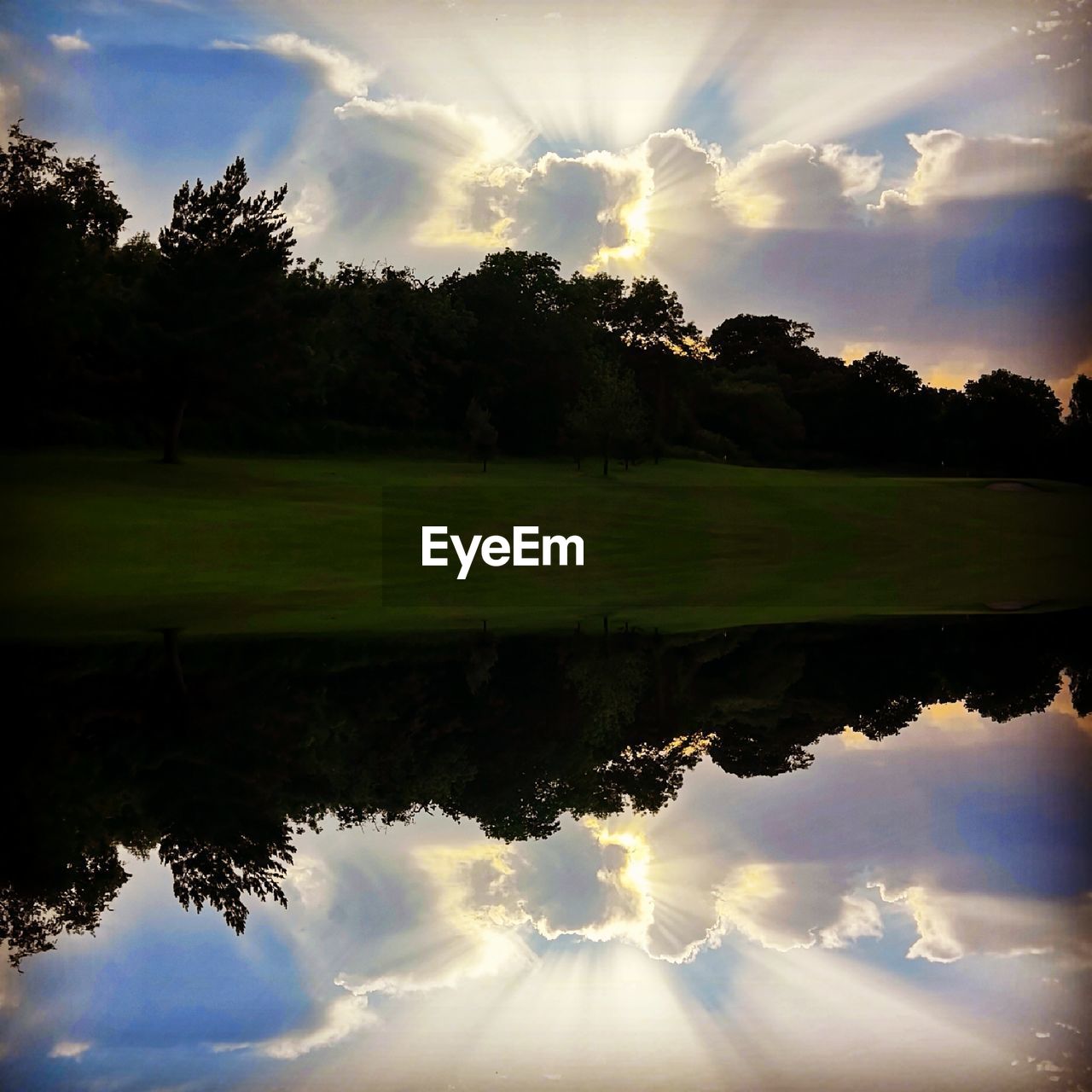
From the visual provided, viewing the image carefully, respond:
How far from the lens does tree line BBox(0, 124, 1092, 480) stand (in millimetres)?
42562

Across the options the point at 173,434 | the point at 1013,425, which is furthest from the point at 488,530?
the point at 1013,425

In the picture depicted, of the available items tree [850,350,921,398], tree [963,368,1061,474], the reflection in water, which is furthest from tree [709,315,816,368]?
the reflection in water

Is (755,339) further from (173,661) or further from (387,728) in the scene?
(387,728)

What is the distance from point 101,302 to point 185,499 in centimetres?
982

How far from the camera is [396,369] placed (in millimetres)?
60250

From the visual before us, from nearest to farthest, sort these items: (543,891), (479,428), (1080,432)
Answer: (543,891)
(479,428)
(1080,432)

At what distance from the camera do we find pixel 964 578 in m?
27.4

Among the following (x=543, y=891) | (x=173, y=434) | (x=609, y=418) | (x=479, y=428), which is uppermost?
(x=609, y=418)

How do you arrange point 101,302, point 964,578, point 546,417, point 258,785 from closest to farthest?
point 258,785
point 964,578
point 101,302
point 546,417

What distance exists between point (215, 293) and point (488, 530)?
43.3ft

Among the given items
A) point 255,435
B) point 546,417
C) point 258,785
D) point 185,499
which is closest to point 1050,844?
point 258,785

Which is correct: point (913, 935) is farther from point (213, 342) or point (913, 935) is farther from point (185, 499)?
point (213, 342)

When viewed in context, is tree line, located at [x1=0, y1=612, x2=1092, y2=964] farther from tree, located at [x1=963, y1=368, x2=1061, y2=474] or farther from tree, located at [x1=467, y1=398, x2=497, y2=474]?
tree, located at [x1=963, y1=368, x2=1061, y2=474]

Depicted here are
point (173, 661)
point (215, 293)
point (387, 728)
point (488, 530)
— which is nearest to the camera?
point (387, 728)
